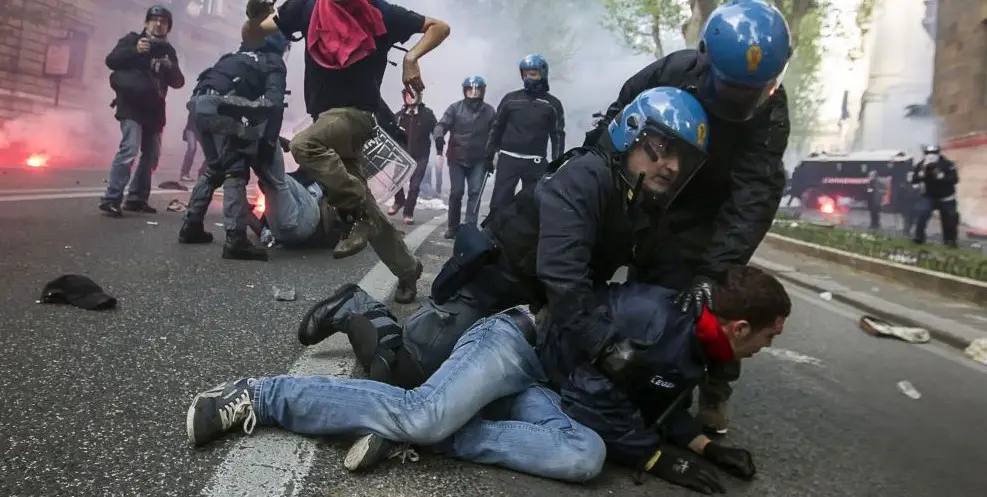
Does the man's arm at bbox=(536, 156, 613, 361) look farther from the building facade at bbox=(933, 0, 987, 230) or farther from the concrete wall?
the concrete wall

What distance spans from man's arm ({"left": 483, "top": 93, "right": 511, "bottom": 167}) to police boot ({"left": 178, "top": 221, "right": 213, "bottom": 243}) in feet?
10.8

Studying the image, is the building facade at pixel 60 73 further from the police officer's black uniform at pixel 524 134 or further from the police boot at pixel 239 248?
the police boot at pixel 239 248

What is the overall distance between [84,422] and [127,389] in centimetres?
29

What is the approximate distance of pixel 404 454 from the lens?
2219mm

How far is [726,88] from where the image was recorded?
2.68 m

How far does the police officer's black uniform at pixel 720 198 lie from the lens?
2.87 m

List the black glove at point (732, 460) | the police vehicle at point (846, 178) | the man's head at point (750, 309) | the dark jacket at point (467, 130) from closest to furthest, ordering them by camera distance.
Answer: the man's head at point (750, 309)
the black glove at point (732, 460)
the dark jacket at point (467, 130)
the police vehicle at point (846, 178)

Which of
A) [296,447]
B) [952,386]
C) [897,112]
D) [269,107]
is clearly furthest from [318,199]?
[897,112]

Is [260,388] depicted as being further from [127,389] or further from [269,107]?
[269,107]

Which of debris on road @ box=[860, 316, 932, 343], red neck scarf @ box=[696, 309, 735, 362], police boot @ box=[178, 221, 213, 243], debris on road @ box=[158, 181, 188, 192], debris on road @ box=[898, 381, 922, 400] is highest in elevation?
red neck scarf @ box=[696, 309, 735, 362]

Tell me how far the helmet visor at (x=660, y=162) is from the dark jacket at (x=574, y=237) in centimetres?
8

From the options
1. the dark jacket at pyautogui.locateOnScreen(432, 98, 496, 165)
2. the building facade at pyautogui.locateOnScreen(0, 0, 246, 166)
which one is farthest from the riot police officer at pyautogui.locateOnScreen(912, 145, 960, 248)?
the building facade at pyautogui.locateOnScreen(0, 0, 246, 166)

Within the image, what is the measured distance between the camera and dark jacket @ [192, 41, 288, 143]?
18.3 feet

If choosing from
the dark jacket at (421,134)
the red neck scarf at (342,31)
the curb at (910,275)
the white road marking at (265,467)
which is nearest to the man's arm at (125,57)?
the red neck scarf at (342,31)
